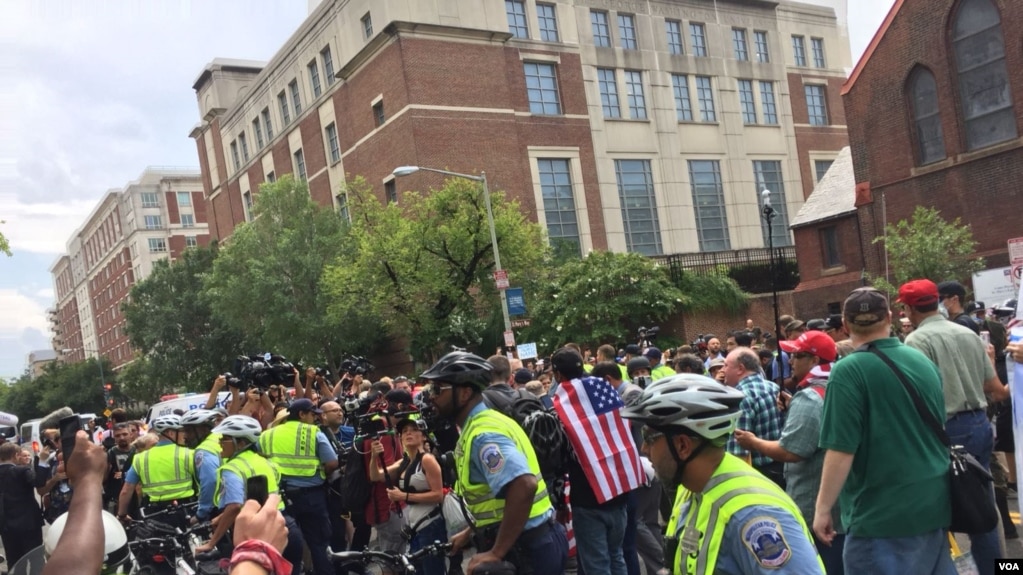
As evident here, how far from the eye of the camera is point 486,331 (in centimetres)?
3122

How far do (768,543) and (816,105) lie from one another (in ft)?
174

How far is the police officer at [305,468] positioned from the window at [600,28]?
3774 cm

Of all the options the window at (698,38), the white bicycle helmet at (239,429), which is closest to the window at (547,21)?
the window at (698,38)

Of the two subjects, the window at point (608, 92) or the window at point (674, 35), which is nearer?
the window at point (608, 92)

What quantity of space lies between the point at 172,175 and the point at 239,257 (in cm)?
6888

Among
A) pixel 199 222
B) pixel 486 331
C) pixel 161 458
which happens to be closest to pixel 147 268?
pixel 199 222

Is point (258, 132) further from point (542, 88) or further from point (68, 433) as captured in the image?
point (68, 433)

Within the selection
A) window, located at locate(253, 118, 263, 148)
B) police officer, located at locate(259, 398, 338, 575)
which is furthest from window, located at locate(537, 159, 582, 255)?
police officer, located at locate(259, 398, 338, 575)

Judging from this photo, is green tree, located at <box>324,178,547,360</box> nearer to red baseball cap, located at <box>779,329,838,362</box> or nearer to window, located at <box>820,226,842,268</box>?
window, located at <box>820,226,842,268</box>

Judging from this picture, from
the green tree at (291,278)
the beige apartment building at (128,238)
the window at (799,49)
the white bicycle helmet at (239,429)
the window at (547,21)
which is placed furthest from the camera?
the beige apartment building at (128,238)

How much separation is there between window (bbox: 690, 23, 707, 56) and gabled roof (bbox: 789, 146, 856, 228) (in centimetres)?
1024

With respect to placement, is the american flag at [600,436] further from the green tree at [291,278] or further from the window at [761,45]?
the window at [761,45]

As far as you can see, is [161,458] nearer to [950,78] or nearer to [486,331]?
[486,331]

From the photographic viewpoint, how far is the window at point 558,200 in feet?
131
